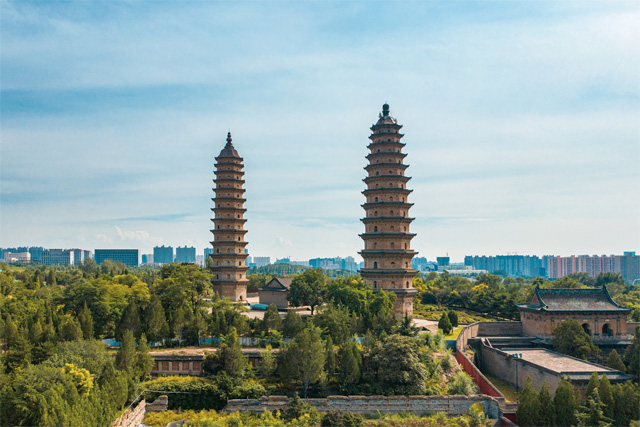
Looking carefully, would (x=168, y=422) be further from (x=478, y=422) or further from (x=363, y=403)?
(x=478, y=422)

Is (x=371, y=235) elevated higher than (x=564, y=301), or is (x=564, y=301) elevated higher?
(x=371, y=235)

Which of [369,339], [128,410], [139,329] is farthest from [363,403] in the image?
[139,329]

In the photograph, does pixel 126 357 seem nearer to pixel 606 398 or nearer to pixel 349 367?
pixel 349 367

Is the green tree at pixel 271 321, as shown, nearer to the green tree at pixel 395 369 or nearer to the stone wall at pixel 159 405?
the green tree at pixel 395 369

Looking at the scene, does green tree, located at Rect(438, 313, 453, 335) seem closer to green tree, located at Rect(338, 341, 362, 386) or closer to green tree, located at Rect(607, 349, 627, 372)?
green tree, located at Rect(607, 349, 627, 372)

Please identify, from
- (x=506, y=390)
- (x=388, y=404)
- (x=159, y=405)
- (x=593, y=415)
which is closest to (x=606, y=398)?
(x=593, y=415)

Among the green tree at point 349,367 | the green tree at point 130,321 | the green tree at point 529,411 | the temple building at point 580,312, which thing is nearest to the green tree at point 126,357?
the green tree at point 130,321
